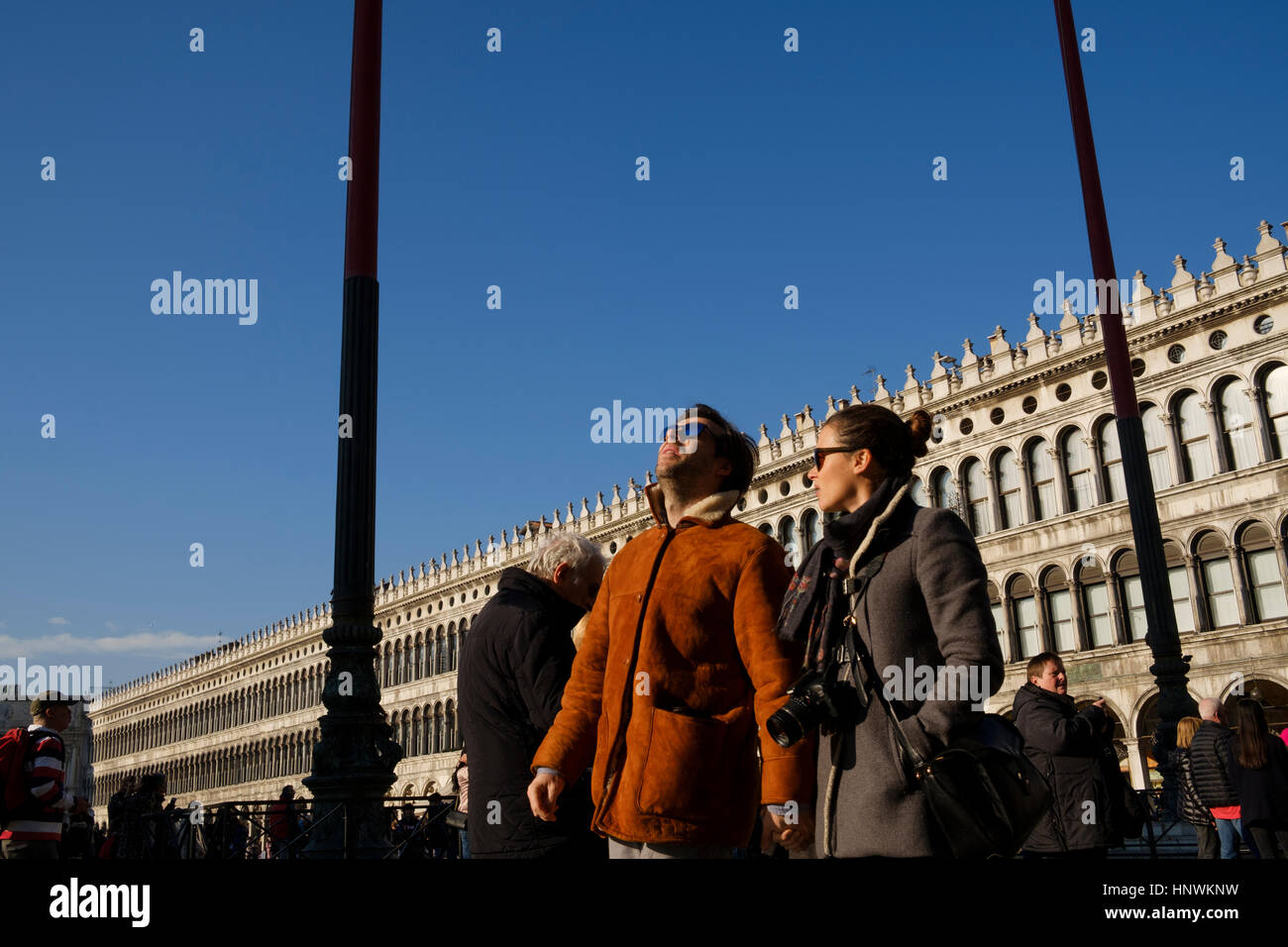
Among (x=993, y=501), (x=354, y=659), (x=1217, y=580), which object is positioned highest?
(x=993, y=501)

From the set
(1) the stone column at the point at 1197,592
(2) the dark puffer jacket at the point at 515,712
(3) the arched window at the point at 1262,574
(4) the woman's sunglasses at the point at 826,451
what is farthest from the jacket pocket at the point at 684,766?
(1) the stone column at the point at 1197,592

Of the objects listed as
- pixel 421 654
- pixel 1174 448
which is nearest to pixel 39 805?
pixel 1174 448

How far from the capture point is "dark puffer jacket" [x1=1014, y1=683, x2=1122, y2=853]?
5.88 metres

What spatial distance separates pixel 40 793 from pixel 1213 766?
27.7ft

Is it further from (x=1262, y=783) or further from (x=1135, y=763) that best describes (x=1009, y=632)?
(x=1262, y=783)

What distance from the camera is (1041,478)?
27594 millimetres

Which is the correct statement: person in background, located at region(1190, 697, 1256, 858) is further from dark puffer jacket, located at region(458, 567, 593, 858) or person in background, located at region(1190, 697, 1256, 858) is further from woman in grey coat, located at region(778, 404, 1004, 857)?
woman in grey coat, located at region(778, 404, 1004, 857)

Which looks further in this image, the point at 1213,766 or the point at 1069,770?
the point at 1213,766

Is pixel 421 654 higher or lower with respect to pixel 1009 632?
higher

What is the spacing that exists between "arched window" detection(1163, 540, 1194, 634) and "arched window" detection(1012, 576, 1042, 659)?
11.5 feet

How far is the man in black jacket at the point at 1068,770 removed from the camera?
5875 mm

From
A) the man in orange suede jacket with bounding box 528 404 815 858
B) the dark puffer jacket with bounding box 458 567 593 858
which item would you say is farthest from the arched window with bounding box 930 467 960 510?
the man in orange suede jacket with bounding box 528 404 815 858

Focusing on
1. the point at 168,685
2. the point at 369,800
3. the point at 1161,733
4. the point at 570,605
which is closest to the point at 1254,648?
the point at 1161,733
